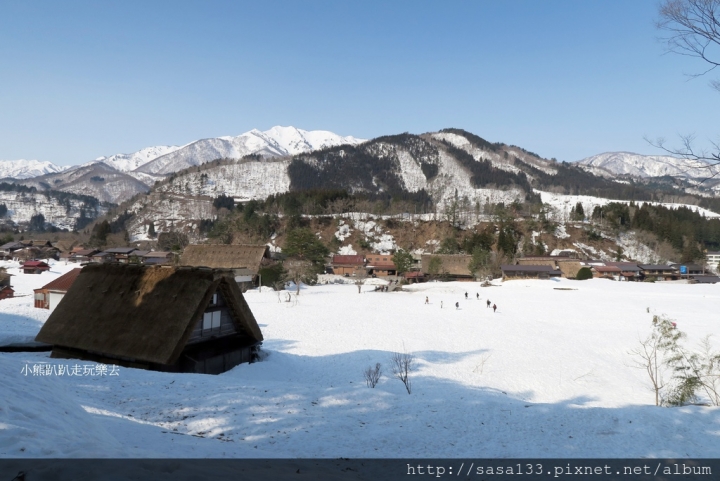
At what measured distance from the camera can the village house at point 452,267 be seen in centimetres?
7112

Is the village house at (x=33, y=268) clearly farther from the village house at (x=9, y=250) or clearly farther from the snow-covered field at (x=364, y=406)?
the snow-covered field at (x=364, y=406)

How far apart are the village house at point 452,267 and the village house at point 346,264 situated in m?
12.0

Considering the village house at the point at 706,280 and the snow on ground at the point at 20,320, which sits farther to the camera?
the village house at the point at 706,280

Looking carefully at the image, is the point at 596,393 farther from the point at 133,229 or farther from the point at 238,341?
the point at 133,229

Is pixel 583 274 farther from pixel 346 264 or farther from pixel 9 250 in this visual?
pixel 9 250

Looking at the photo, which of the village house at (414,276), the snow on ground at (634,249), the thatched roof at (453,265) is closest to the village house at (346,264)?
the village house at (414,276)

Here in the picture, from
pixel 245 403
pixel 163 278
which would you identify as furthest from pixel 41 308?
pixel 245 403

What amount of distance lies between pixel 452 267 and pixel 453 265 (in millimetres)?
428

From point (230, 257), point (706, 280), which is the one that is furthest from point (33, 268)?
point (706, 280)

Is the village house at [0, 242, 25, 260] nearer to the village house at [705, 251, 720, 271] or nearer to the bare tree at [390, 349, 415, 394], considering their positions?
the bare tree at [390, 349, 415, 394]

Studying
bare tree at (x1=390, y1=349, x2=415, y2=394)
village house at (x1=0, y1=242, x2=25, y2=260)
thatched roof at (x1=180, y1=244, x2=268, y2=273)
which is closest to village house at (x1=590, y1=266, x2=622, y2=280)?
thatched roof at (x1=180, y1=244, x2=268, y2=273)

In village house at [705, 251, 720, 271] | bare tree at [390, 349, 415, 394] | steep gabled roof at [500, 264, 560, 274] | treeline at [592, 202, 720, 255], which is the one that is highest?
treeline at [592, 202, 720, 255]

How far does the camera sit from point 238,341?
755 inches

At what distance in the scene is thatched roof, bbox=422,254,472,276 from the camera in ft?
235
